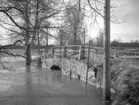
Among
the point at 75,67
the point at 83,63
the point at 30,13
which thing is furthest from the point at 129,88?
the point at 75,67

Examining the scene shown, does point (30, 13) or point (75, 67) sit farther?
point (75, 67)

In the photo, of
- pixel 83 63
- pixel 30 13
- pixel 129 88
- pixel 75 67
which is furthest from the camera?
pixel 75 67

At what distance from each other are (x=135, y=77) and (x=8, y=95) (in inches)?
248

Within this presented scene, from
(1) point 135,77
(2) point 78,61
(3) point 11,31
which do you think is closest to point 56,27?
(3) point 11,31

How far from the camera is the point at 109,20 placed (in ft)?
22.0

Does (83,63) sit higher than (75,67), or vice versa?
(83,63)

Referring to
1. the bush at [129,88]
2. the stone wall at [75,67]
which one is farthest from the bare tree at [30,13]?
A: the stone wall at [75,67]

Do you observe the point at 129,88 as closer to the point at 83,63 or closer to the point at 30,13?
the point at 30,13

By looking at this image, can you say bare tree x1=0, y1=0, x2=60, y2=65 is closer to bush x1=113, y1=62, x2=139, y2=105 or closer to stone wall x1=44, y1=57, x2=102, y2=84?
bush x1=113, y1=62, x2=139, y2=105

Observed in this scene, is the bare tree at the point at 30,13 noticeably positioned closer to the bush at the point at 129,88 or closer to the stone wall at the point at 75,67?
the bush at the point at 129,88

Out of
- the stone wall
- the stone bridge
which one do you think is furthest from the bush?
the stone wall

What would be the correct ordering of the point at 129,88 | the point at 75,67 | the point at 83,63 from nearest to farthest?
the point at 129,88, the point at 83,63, the point at 75,67

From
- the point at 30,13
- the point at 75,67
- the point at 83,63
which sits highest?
the point at 30,13

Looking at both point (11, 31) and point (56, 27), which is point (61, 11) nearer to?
point (56, 27)
